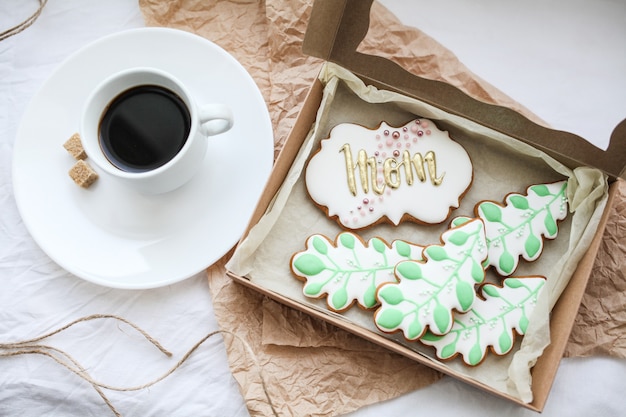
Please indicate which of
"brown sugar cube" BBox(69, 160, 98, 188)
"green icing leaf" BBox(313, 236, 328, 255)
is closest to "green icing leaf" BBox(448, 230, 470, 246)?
"green icing leaf" BBox(313, 236, 328, 255)

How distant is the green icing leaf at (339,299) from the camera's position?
933 mm

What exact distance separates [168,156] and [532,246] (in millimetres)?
610

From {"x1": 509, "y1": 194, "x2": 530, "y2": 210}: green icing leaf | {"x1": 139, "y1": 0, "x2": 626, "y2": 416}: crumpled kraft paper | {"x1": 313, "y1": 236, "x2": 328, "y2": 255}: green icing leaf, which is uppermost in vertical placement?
{"x1": 509, "y1": 194, "x2": 530, "y2": 210}: green icing leaf

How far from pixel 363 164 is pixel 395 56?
241 millimetres

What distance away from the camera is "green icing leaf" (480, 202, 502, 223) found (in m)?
0.96

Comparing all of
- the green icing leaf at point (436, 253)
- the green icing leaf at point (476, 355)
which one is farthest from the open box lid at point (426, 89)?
the green icing leaf at point (476, 355)

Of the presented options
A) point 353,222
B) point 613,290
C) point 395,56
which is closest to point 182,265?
point 353,222

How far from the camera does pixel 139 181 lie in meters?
0.88

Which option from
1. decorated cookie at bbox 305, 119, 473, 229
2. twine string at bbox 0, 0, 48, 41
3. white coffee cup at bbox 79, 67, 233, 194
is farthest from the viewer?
twine string at bbox 0, 0, 48, 41

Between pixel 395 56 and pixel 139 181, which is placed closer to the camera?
pixel 139 181

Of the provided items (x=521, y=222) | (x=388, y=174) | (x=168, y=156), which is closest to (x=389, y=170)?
(x=388, y=174)

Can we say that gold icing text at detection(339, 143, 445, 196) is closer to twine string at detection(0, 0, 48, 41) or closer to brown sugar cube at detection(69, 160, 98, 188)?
brown sugar cube at detection(69, 160, 98, 188)

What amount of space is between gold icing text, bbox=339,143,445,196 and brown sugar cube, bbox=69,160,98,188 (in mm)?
428

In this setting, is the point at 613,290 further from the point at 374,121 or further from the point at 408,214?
the point at 374,121
